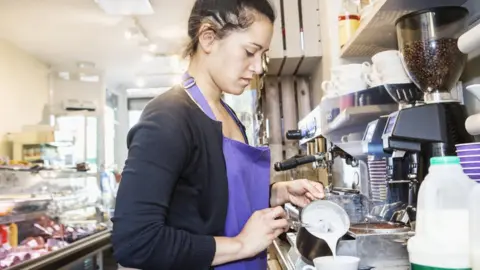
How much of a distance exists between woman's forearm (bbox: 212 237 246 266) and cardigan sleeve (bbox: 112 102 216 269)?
3 centimetres

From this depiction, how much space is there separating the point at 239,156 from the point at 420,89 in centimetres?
56

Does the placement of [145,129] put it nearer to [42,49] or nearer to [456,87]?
[456,87]

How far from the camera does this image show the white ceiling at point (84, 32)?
4227 millimetres

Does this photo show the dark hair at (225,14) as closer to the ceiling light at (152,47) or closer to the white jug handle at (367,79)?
the white jug handle at (367,79)

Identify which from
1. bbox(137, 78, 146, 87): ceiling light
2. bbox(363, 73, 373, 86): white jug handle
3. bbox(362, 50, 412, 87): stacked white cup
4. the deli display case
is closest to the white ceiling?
bbox(137, 78, 146, 87): ceiling light

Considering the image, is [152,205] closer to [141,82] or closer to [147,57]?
[147,57]

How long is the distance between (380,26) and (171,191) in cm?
97

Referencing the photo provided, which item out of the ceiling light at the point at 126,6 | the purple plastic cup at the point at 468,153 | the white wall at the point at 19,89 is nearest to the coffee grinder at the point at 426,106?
the purple plastic cup at the point at 468,153

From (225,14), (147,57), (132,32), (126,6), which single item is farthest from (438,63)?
(147,57)

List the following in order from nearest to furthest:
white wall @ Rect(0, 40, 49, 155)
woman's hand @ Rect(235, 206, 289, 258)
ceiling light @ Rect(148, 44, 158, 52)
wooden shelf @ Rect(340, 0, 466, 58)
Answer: woman's hand @ Rect(235, 206, 289, 258) → wooden shelf @ Rect(340, 0, 466, 58) → white wall @ Rect(0, 40, 49, 155) → ceiling light @ Rect(148, 44, 158, 52)

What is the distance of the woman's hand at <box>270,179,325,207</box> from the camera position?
1106 mm

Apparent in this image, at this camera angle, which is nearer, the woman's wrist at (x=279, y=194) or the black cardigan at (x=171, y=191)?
the black cardigan at (x=171, y=191)

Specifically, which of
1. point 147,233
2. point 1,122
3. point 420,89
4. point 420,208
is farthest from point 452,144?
point 1,122

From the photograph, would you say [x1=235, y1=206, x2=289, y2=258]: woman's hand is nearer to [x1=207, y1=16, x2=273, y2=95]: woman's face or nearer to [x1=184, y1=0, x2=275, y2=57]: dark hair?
[x1=207, y1=16, x2=273, y2=95]: woman's face
